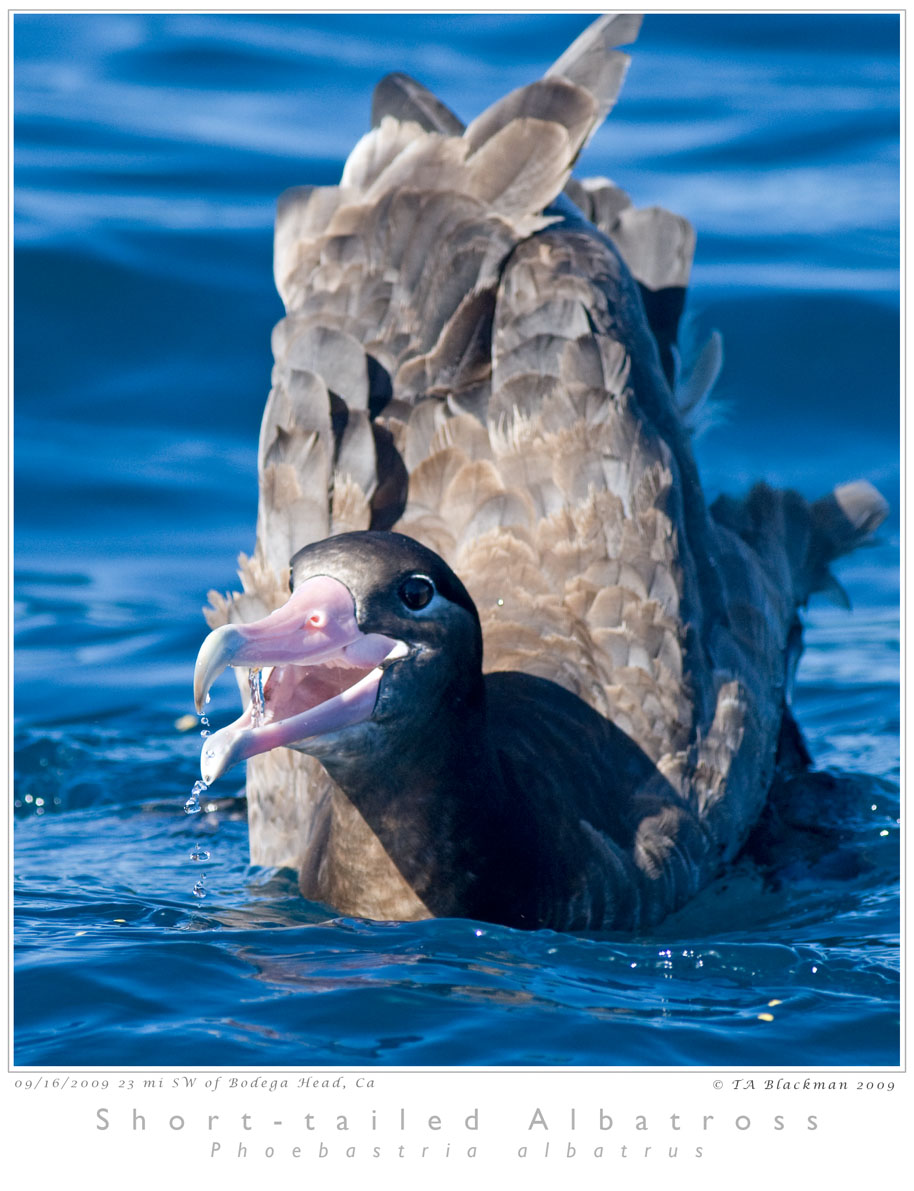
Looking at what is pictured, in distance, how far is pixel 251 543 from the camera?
10203mm

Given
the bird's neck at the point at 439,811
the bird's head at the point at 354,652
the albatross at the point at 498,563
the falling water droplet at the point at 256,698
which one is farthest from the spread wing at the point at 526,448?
the falling water droplet at the point at 256,698

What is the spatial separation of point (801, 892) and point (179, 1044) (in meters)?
2.46

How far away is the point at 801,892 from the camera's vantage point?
592cm

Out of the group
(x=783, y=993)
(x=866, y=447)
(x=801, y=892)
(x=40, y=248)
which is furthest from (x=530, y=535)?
(x=40, y=248)

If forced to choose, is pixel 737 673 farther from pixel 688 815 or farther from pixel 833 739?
pixel 833 739

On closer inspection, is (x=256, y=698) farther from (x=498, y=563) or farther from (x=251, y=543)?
(x=251, y=543)

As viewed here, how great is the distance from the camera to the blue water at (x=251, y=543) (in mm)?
4520

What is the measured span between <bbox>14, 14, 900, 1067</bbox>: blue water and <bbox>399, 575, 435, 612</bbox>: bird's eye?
931 mm

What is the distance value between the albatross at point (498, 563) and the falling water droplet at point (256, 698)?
1 cm

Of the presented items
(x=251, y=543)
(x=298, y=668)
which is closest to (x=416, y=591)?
(x=298, y=668)

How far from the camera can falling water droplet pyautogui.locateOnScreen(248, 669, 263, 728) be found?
4.44 metres

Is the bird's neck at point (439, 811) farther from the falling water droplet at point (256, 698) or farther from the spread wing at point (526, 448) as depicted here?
the spread wing at point (526, 448)

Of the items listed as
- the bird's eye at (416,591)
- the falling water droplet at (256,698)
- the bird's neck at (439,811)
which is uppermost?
the bird's eye at (416,591)

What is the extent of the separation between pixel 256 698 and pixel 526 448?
2033 mm
